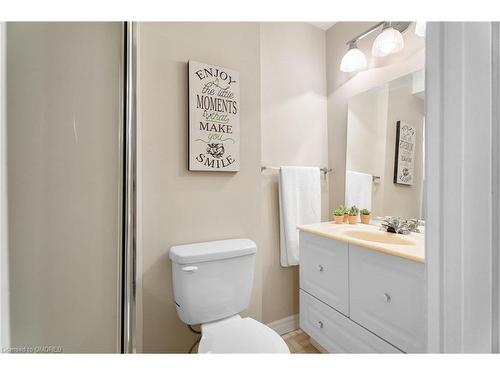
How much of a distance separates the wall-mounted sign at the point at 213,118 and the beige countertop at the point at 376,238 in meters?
0.65

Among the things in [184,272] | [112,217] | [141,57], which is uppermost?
[141,57]

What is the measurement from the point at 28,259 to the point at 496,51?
2.69 feet

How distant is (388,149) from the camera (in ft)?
4.89

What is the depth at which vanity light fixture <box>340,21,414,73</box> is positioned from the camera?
1.36 metres

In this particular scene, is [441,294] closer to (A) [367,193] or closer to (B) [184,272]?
(B) [184,272]

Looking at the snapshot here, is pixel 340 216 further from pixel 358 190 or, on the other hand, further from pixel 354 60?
pixel 354 60

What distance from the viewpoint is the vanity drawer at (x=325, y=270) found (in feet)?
4.00

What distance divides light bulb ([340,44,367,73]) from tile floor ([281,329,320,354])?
6.10 ft

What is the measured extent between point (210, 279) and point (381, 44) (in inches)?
64.8

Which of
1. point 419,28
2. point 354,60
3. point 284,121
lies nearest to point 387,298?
point 284,121

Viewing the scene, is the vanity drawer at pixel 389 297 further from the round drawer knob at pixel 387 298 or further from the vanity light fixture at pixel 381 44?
the vanity light fixture at pixel 381 44

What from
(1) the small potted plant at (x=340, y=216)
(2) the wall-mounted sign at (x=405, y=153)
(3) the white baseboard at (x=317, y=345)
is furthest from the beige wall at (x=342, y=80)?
(3) the white baseboard at (x=317, y=345)

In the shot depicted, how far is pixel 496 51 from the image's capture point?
26 centimetres

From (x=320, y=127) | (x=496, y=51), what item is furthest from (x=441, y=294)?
(x=320, y=127)
